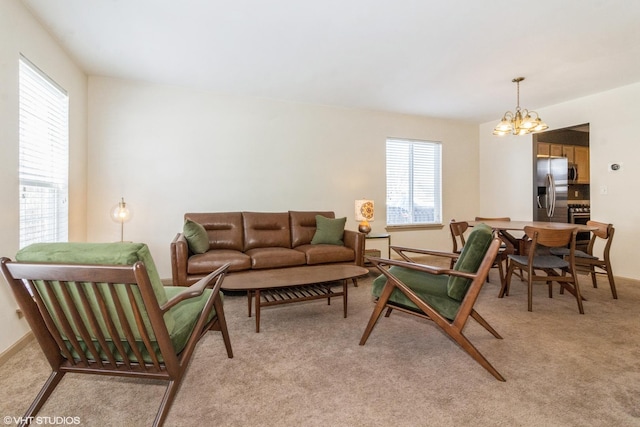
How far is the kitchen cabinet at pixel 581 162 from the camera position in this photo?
549 centimetres

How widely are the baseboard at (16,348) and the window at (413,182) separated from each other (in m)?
4.49

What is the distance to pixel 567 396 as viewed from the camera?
5.39 feet

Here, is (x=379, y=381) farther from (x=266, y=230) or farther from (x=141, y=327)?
(x=266, y=230)

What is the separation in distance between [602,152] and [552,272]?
2.14 m

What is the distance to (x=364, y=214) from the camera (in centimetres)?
459

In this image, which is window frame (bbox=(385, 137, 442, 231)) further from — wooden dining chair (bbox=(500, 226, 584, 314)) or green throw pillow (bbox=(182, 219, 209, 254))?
green throw pillow (bbox=(182, 219, 209, 254))

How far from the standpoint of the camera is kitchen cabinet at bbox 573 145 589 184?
549cm

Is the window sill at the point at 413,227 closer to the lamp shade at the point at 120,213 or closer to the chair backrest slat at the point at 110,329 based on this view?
the lamp shade at the point at 120,213

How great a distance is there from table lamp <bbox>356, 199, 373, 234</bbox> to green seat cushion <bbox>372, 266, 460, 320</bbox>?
2092 millimetres

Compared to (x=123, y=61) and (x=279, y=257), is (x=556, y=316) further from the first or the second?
(x=123, y=61)

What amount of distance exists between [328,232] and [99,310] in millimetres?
2967

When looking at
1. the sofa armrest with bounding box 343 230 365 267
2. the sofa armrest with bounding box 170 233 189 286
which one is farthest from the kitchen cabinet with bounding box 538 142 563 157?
the sofa armrest with bounding box 170 233 189 286

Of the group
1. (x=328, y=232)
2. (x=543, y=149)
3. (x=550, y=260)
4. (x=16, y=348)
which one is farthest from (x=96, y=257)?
(x=543, y=149)

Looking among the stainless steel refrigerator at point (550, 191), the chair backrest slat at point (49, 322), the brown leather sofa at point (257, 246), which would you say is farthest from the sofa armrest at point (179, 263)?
the stainless steel refrigerator at point (550, 191)
